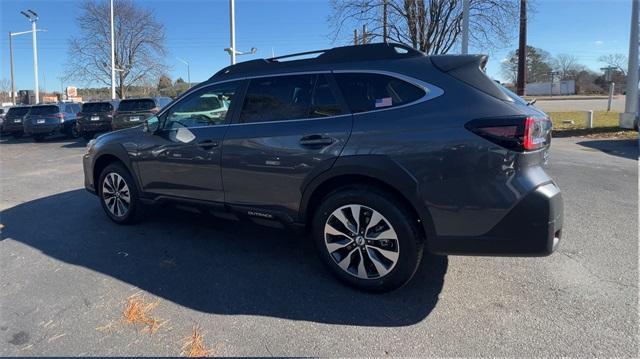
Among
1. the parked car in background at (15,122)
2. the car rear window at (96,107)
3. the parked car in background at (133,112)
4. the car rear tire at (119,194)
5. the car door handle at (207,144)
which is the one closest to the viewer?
the car door handle at (207,144)

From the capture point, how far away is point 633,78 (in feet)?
55.0

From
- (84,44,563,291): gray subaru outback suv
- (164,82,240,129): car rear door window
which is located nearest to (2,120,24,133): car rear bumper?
(164,82,240,129): car rear door window

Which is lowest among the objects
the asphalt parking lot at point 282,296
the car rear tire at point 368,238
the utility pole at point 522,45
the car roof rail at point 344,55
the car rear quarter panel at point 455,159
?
the asphalt parking lot at point 282,296

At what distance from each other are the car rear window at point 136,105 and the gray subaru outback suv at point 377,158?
1248 cm

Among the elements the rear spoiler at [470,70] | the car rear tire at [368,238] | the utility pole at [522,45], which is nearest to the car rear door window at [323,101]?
the car rear tire at [368,238]

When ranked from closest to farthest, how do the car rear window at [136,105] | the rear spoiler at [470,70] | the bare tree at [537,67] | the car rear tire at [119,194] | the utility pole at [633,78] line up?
the rear spoiler at [470,70] → the car rear tire at [119,194] → the utility pole at [633,78] → the car rear window at [136,105] → the bare tree at [537,67]

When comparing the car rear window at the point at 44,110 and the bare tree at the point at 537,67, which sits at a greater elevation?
the bare tree at the point at 537,67

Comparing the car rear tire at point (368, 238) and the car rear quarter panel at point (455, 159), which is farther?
the car rear tire at point (368, 238)

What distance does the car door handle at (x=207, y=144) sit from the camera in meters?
4.26

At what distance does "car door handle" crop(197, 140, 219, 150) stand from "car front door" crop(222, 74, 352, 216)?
0.13m

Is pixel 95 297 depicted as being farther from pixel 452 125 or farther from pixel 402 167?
pixel 452 125

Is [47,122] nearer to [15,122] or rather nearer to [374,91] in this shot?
[15,122]

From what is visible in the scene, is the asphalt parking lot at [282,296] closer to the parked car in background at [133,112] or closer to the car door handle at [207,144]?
the car door handle at [207,144]

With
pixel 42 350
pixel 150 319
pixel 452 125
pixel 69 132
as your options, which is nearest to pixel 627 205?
pixel 452 125
